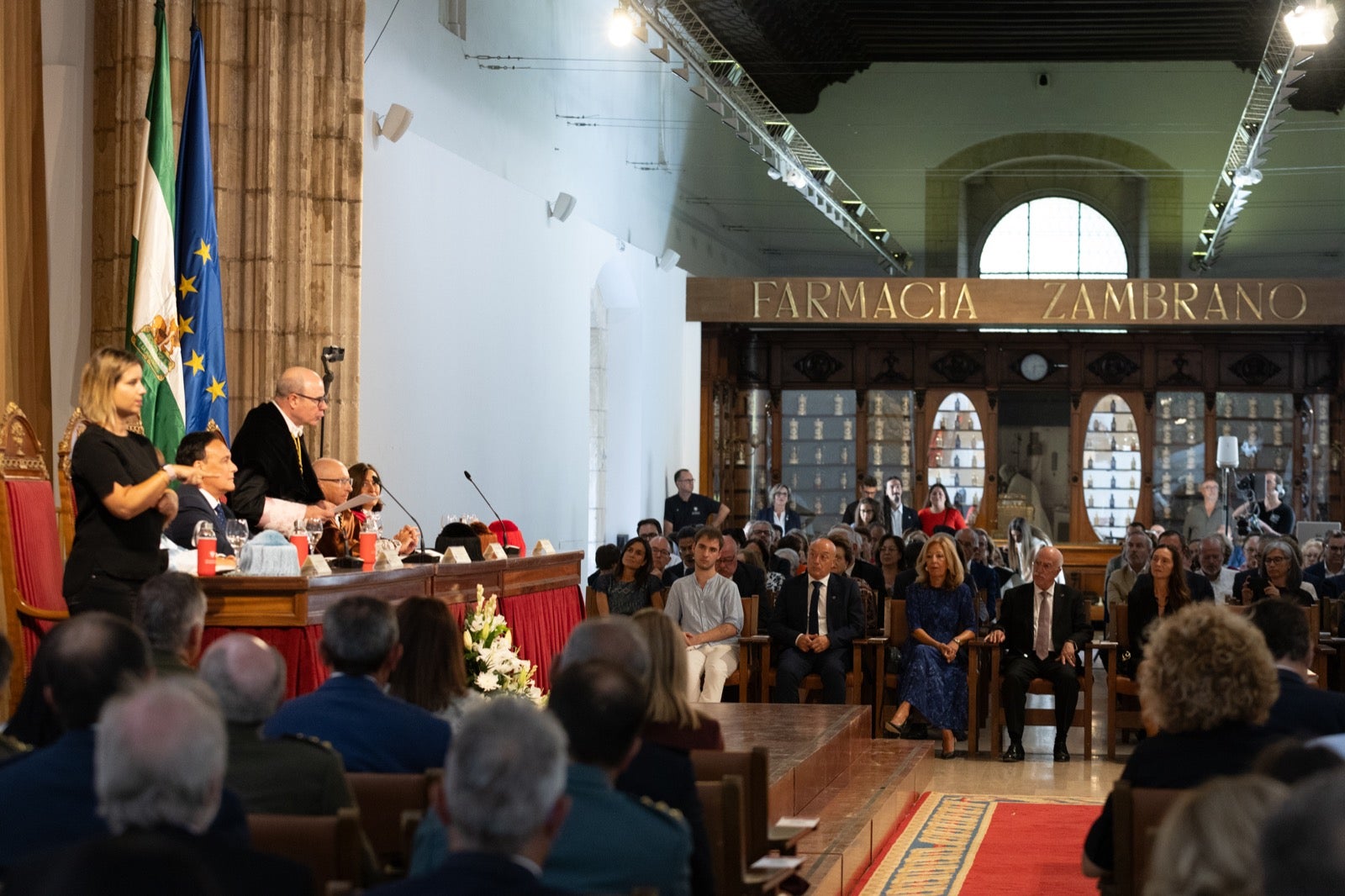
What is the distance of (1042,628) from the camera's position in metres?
8.77

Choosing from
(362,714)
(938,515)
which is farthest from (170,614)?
(938,515)

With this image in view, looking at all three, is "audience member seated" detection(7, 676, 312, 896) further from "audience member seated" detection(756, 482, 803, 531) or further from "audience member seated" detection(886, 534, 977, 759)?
"audience member seated" detection(756, 482, 803, 531)

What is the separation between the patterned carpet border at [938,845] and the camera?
5562 millimetres

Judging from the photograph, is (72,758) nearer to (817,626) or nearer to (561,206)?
Answer: (817,626)

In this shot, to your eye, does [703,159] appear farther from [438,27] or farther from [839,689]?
[839,689]

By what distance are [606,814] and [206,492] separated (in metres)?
3.67

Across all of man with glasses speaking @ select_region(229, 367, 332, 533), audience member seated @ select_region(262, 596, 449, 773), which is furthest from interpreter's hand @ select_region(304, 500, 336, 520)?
audience member seated @ select_region(262, 596, 449, 773)

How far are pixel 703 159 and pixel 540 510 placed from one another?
657 centimetres

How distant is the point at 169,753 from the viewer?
1.98 m

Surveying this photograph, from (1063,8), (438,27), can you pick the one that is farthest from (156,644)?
(1063,8)

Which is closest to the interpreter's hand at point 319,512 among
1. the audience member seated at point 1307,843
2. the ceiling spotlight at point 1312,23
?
the audience member seated at point 1307,843

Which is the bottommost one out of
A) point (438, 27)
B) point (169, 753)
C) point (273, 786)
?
point (273, 786)

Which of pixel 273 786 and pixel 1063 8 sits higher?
pixel 1063 8

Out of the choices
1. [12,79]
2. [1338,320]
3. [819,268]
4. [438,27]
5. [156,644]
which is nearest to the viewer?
[156,644]
